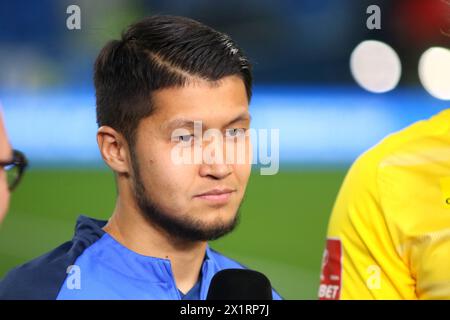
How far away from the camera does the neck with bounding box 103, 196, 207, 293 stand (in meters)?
→ 1.74

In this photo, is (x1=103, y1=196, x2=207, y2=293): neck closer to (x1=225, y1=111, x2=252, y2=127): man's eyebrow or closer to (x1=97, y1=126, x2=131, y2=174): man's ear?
(x1=97, y1=126, x2=131, y2=174): man's ear

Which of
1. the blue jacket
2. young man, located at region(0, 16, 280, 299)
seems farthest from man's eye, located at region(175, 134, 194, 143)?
the blue jacket

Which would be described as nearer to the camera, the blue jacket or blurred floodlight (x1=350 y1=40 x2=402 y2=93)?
the blue jacket

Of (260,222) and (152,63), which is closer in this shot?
(152,63)

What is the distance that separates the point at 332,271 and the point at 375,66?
14.6 ft

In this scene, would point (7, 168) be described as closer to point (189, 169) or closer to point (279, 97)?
point (189, 169)

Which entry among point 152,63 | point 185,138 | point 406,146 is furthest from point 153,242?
point 406,146

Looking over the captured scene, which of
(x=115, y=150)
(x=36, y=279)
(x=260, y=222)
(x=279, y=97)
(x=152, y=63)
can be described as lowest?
(x=260, y=222)

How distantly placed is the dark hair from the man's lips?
0.67ft

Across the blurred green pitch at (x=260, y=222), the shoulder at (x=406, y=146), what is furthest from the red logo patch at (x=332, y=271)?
the blurred green pitch at (x=260, y=222)

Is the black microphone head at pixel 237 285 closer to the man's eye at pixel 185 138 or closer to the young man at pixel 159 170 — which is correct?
the young man at pixel 159 170

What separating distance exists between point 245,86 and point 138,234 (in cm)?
41

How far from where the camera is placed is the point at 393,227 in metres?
1.77

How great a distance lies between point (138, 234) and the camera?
174 centimetres
